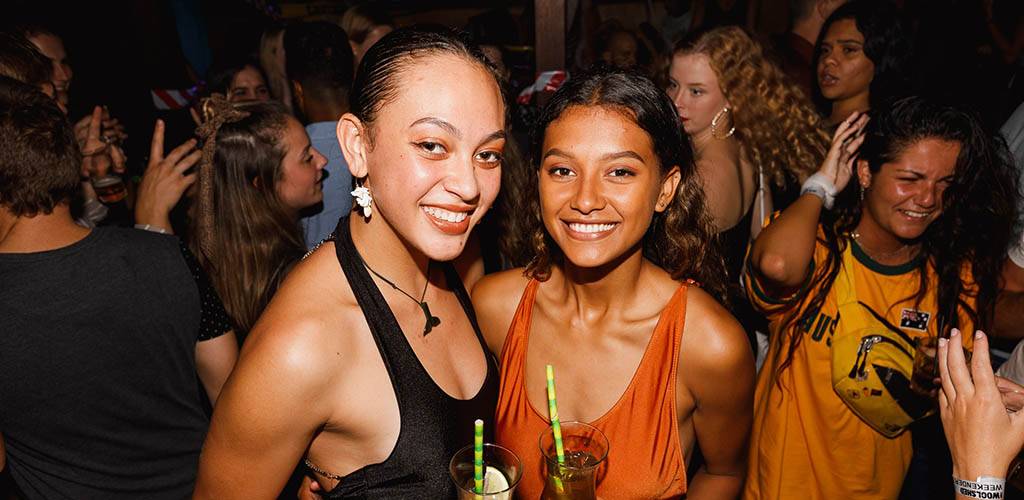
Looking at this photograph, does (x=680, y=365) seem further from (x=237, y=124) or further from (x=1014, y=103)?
(x=1014, y=103)

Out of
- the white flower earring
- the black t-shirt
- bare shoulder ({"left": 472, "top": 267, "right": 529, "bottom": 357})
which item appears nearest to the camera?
the white flower earring

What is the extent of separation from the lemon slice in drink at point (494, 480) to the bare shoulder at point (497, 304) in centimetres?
72

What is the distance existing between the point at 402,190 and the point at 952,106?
2.07m

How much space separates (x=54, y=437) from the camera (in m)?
1.78

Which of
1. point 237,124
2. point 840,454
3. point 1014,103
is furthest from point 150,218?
point 1014,103

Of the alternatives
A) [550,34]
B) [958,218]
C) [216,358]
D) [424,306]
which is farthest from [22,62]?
[958,218]

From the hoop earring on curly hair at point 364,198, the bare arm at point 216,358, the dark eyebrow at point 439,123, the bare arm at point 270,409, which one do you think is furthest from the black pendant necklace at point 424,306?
the bare arm at point 216,358

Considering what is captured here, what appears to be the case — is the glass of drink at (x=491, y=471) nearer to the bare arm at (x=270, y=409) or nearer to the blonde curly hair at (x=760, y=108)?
the bare arm at (x=270, y=409)

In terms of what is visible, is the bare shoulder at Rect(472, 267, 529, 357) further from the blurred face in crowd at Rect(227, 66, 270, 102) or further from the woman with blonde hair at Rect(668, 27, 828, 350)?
the blurred face in crowd at Rect(227, 66, 270, 102)

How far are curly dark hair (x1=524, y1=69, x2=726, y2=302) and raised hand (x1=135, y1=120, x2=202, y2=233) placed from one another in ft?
6.18

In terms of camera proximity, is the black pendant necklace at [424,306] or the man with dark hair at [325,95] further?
the man with dark hair at [325,95]

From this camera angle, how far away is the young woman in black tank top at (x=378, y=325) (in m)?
1.21

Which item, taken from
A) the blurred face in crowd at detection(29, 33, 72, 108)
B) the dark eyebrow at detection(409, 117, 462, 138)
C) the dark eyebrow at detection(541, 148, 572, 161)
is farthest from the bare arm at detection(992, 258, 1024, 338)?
the blurred face in crowd at detection(29, 33, 72, 108)

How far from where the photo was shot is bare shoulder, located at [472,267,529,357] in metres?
1.87
